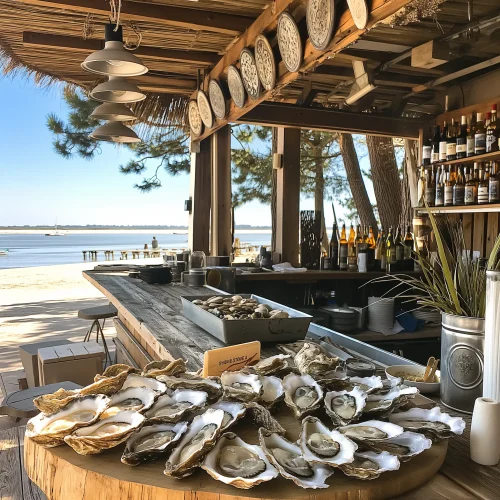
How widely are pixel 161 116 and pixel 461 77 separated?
340cm

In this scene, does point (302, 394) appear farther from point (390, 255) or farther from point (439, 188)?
point (439, 188)

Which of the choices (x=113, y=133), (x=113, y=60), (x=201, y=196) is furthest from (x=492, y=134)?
(x=201, y=196)

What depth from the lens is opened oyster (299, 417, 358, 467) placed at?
0.85 meters

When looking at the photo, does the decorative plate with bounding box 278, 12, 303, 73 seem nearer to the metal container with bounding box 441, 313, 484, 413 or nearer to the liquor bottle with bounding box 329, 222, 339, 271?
the liquor bottle with bounding box 329, 222, 339, 271

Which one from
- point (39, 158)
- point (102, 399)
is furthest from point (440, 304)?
point (39, 158)

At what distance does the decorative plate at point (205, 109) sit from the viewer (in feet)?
16.1

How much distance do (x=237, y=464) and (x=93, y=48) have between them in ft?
14.1

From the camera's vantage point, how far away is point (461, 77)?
4531 mm

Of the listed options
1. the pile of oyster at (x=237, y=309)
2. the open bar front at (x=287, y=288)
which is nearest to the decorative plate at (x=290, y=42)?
the open bar front at (x=287, y=288)

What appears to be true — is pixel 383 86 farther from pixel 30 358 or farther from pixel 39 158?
pixel 39 158

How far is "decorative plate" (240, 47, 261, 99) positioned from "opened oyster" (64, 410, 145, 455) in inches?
123

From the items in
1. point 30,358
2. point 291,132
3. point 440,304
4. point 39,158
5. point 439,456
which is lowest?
point 30,358

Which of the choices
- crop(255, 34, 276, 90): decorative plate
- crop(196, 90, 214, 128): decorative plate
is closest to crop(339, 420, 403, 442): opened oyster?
crop(255, 34, 276, 90): decorative plate

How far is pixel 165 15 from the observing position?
361 centimetres
